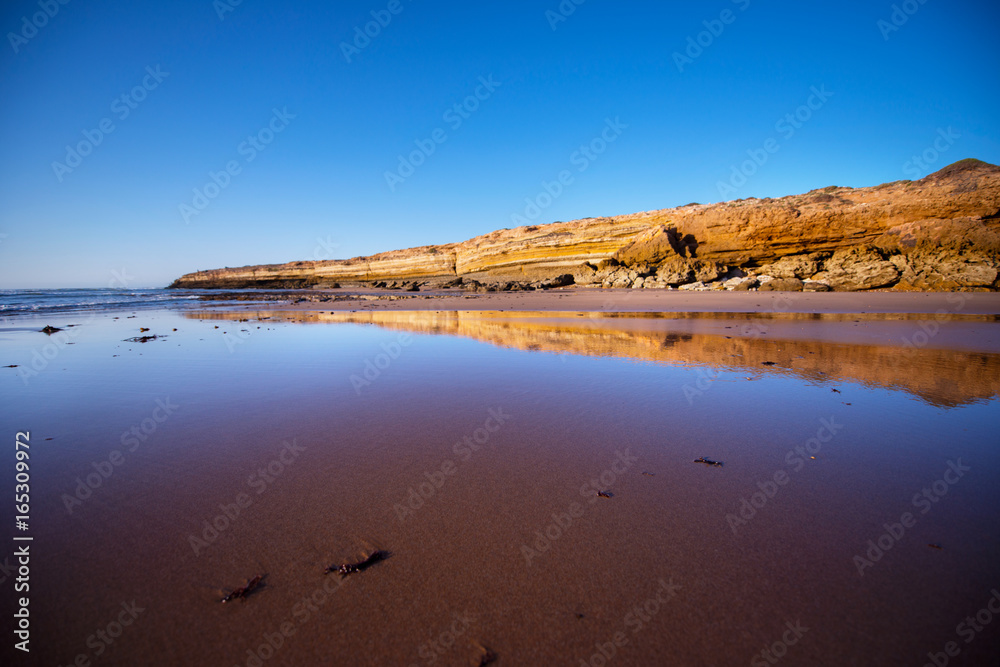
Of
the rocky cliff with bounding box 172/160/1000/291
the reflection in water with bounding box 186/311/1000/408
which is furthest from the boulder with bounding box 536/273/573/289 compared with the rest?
the reflection in water with bounding box 186/311/1000/408

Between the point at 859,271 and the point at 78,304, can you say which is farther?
the point at 78,304

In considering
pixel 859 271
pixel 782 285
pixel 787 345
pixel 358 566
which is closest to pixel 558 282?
pixel 782 285

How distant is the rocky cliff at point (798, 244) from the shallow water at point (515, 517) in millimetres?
15416

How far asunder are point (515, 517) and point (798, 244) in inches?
818

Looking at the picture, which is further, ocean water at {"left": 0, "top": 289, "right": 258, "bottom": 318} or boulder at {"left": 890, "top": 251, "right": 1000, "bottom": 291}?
ocean water at {"left": 0, "top": 289, "right": 258, "bottom": 318}

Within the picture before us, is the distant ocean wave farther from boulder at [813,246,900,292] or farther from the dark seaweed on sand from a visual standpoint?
boulder at [813,246,900,292]

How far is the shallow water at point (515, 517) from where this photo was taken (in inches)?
48.6

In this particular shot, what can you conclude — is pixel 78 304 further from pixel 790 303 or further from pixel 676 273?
pixel 790 303

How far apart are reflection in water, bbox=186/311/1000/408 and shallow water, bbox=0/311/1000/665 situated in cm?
13

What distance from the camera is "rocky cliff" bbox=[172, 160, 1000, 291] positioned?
14.6 metres

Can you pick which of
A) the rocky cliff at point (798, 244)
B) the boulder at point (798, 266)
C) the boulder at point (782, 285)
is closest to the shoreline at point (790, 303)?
the boulder at point (782, 285)

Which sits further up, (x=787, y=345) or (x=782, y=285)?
(x=782, y=285)

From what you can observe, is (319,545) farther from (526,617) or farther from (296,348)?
(296,348)

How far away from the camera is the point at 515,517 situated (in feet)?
5.98
